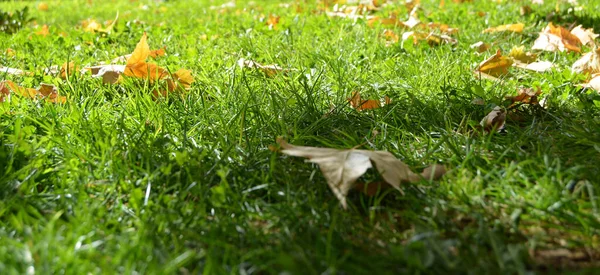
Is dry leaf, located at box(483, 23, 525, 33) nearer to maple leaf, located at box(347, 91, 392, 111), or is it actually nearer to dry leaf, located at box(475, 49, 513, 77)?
dry leaf, located at box(475, 49, 513, 77)

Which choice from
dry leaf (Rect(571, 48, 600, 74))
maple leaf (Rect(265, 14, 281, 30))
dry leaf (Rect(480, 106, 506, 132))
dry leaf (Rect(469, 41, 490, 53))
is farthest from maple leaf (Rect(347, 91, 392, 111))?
maple leaf (Rect(265, 14, 281, 30))

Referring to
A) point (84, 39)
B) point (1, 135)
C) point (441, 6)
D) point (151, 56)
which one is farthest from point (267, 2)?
point (1, 135)

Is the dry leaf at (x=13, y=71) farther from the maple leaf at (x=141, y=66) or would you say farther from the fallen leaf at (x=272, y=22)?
the fallen leaf at (x=272, y=22)

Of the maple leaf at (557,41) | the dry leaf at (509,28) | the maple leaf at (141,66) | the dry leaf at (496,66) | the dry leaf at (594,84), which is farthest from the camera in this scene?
the dry leaf at (509,28)

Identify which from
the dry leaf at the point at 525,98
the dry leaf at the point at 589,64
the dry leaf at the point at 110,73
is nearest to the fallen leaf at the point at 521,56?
the dry leaf at the point at 589,64

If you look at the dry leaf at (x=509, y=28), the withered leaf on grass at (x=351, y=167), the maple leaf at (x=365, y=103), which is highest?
the withered leaf on grass at (x=351, y=167)
